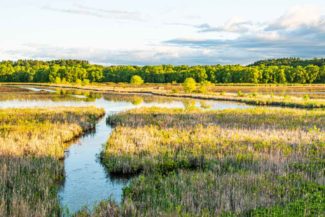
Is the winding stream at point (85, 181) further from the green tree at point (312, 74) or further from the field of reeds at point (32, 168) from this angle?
the green tree at point (312, 74)

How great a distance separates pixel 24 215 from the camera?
10.7 metres

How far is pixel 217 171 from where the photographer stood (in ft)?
54.0

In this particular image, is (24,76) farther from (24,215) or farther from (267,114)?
(24,215)

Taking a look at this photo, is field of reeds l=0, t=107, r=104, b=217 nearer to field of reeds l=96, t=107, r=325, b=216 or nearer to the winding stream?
the winding stream

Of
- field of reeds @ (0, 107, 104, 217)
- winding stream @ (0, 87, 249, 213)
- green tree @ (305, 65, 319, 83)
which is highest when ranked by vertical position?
green tree @ (305, 65, 319, 83)

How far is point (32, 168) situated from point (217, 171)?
7.94 m

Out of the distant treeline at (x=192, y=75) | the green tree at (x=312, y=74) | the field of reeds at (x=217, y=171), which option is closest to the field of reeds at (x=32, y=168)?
the field of reeds at (x=217, y=171)

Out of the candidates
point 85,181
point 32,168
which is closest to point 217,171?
point 85,181

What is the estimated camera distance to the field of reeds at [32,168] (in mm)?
11672

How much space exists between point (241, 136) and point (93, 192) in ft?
38.9

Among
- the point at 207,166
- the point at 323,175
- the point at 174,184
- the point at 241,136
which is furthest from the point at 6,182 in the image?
the point at 241,136

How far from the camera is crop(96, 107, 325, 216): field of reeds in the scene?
1167cm

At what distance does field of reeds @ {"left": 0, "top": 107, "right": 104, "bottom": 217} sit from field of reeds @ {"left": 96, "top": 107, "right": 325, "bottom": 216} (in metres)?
2.21

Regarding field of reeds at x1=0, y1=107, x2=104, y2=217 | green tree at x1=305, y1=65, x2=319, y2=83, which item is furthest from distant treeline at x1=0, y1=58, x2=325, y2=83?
field of reeds at x1=0, y1=107, x2=104, y2=217
